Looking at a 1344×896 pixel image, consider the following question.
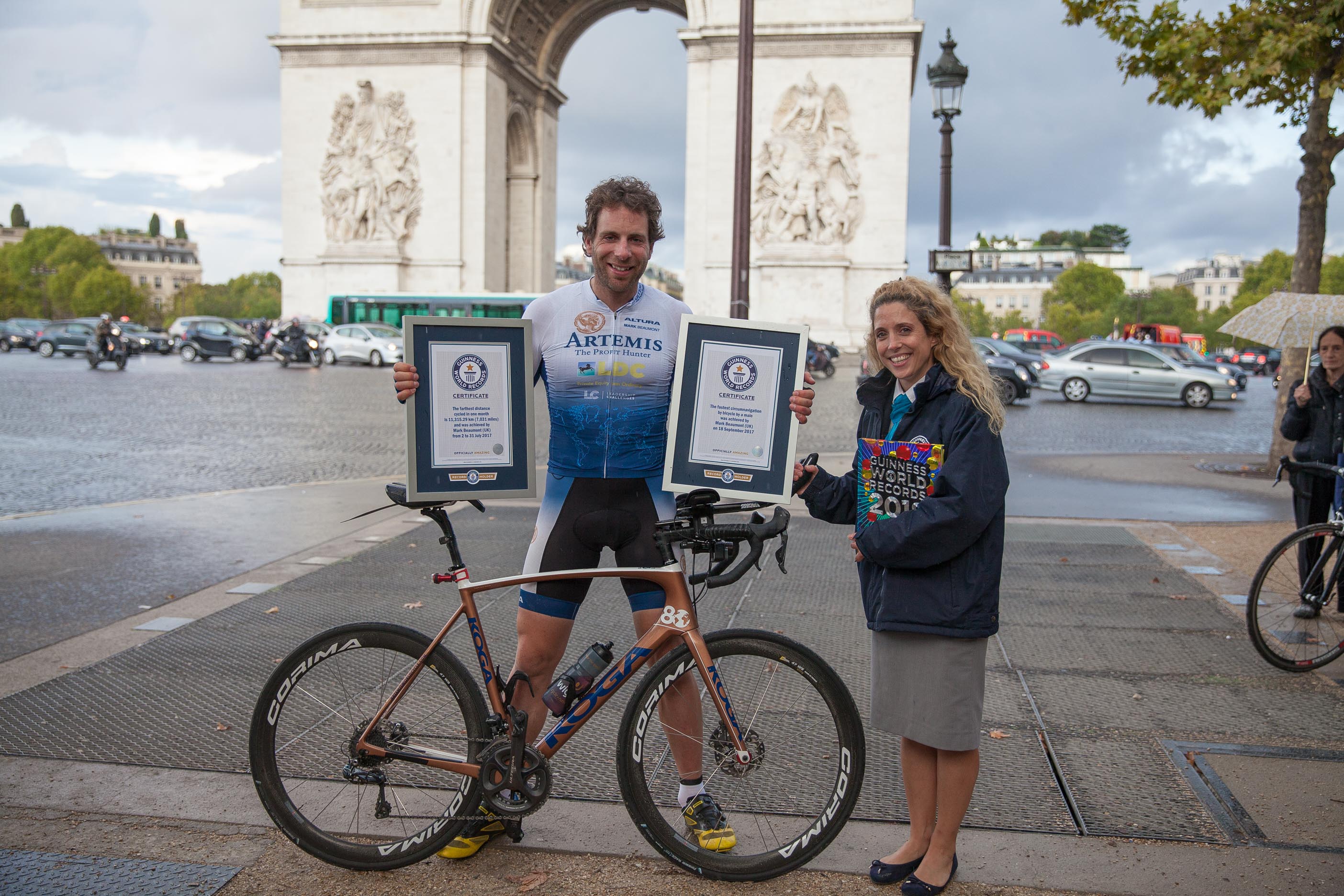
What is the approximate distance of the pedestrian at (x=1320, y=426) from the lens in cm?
560

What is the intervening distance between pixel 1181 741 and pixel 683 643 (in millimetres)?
2065

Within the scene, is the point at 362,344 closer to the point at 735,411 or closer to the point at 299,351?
the point at 299,351

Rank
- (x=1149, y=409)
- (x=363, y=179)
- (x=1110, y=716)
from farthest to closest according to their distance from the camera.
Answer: (x=363, y=179) < (x=1149, y=409) < (x=1110, y=716)

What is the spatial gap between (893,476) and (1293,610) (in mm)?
2884

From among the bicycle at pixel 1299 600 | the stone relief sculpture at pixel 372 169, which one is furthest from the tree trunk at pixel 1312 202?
the stone relief sculpture at pixel 372 169

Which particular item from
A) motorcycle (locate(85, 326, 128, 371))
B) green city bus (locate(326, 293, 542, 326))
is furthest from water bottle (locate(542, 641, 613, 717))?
green city bus (locate(326, 293, 542, 326))

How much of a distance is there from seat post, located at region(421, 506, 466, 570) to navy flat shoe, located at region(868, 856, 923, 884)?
1.32 meters

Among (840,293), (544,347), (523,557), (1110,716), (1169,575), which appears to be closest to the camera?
(544,347)

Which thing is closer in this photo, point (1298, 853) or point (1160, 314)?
point (1298, 853)

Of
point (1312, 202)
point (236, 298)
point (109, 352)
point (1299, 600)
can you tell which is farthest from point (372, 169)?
point (236, 298)

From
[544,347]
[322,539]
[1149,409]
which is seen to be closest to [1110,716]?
[544,347]

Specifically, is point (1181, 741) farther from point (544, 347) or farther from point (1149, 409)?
point (1149, 409)

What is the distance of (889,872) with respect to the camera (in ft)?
9.84

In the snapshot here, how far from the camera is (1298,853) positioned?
10.3 feet
